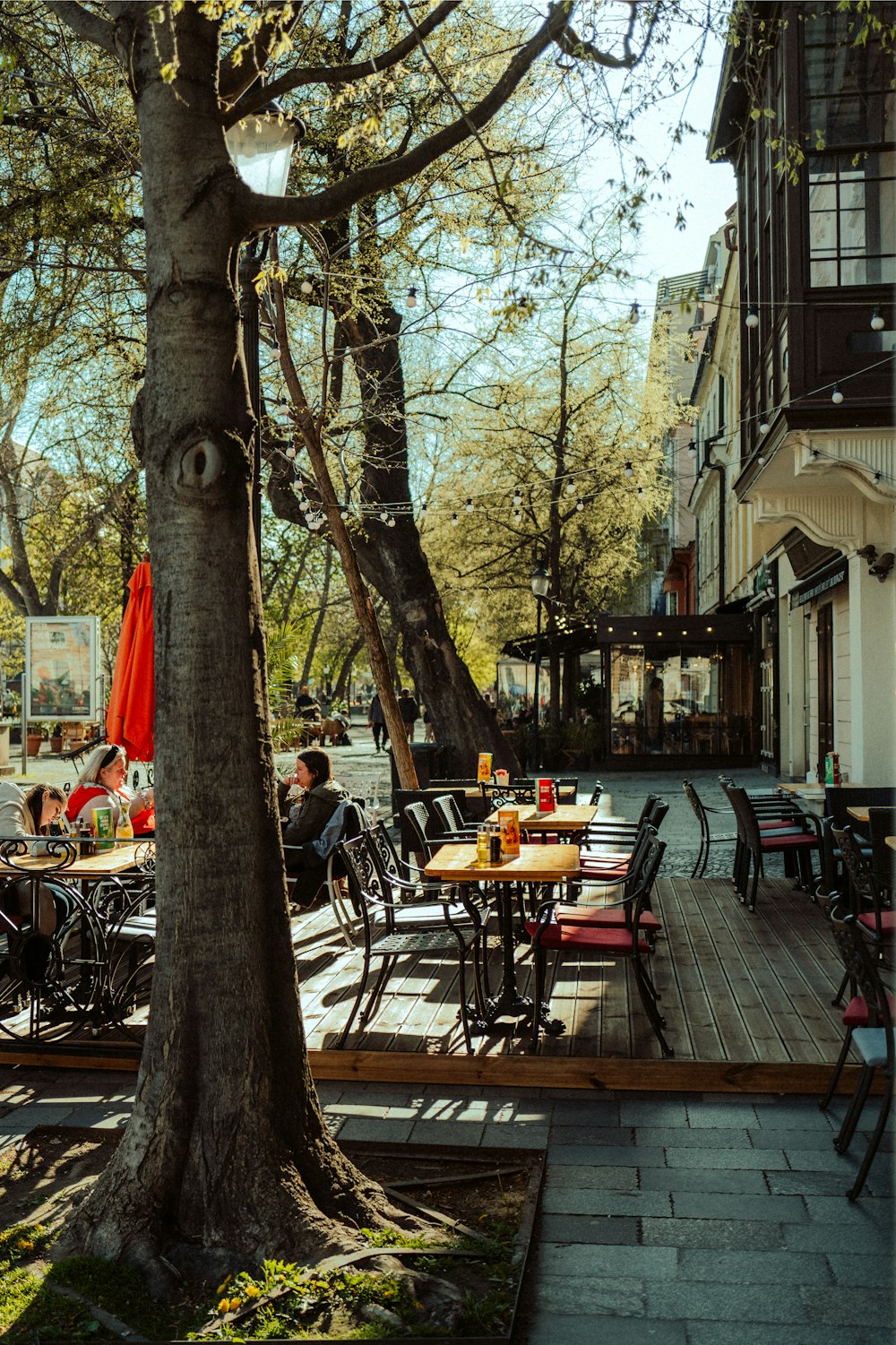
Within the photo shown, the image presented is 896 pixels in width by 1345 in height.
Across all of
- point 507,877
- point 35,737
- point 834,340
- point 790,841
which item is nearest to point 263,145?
point 507,877

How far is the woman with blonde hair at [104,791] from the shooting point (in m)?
8.03

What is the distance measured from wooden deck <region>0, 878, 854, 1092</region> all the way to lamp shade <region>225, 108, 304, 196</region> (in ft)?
14.5

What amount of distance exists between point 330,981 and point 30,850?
2.04m

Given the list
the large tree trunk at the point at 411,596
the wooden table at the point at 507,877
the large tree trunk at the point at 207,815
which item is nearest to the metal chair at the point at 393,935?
the wooden table at the point at 507,877

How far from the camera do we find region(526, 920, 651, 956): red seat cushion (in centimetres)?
614

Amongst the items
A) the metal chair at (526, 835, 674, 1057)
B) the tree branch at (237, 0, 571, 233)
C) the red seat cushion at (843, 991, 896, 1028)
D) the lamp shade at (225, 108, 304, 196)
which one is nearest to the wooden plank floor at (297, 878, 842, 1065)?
the metal chair at (526, 835, 674, 1057)

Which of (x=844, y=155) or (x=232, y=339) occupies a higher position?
(x=844, y=155)

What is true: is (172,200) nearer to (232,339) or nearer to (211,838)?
(232,339)

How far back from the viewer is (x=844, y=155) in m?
12.8

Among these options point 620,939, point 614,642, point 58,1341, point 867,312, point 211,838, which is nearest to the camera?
point 58,1341

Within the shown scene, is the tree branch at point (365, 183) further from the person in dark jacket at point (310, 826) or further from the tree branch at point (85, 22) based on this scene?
the person in dark jacket at point (310, 826)

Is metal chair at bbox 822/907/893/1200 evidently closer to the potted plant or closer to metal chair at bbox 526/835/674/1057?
metal chair at bbox 526/835/674/1057

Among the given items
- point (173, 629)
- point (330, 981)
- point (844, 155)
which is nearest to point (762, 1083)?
point (330, 981)

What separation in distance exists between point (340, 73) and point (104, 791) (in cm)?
492
